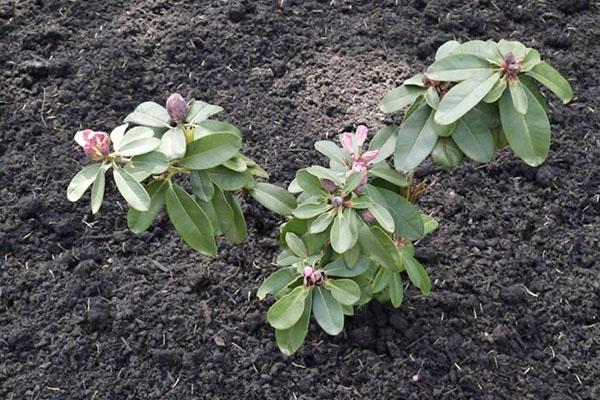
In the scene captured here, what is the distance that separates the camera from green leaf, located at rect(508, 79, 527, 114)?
59.3 inches

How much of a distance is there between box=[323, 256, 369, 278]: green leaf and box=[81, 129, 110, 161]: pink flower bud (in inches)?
21.6

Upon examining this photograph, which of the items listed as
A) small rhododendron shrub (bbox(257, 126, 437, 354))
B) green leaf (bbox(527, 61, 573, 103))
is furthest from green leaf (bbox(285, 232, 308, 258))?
green leaf (bbox(527, 61, 573, 103))

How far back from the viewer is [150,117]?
1665 mm

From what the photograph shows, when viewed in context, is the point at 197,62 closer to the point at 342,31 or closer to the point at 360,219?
the point at 342,31

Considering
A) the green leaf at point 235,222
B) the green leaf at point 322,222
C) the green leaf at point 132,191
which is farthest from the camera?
the green leaf at point 235,222

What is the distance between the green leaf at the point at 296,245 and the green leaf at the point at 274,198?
7 centimetres

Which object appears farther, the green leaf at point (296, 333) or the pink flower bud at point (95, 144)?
the green leaf at point (296, 333)

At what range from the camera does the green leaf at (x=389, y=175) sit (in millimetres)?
1668

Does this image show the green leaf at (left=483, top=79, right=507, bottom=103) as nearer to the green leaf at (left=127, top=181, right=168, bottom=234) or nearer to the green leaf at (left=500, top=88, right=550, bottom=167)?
the green leaf at (left=500, top=88, right=550, bottom=167)

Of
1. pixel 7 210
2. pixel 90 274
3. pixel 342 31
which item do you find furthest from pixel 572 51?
pixel 7 210

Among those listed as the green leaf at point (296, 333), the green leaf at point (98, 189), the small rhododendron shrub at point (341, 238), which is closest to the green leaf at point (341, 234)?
the small rhododendron shrub at point (341, 238)

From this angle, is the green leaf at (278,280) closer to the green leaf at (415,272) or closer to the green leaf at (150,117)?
the green leaf at (415,272)

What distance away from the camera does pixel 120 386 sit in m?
1.99

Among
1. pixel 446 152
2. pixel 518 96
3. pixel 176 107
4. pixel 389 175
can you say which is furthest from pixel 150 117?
pixel 518 96
